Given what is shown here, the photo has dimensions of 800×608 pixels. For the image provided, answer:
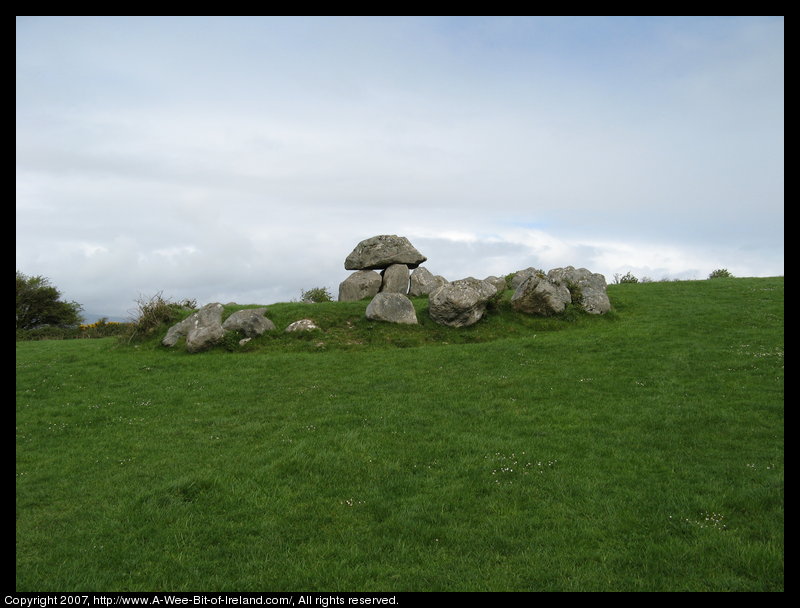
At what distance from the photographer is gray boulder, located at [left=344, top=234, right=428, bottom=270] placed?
43.4 m

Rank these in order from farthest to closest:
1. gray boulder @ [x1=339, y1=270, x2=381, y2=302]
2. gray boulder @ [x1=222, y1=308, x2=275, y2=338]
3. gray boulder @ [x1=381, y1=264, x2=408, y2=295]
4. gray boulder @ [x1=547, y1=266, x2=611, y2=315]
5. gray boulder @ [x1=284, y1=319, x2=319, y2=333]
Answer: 1. gray boulder @ [x1=381, y1=264, x2=408, y2=295]
2. gray boulder @ [x1=339, y1=270, x2=381, y2=302]
3. gray boulder @ [x1=547, y1=266, x2=611, y2=315]
4. gray boulder @ [x1=284, y1=319, x2=319, y2=333]
5. gray boulder @ [x1=222, y1=308, x2=275, y2=338]

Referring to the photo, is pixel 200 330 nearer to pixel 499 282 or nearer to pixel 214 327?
pixel 214 327

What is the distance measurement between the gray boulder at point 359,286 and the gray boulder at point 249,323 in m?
10.6

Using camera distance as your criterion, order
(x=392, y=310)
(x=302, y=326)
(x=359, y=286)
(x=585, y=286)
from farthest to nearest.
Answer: (x=359, y=286) < (x=585, y=286) < (x=392, y=310) < (x=302, y=326)

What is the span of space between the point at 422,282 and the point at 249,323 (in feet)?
54.9

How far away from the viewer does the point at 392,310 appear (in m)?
33.2

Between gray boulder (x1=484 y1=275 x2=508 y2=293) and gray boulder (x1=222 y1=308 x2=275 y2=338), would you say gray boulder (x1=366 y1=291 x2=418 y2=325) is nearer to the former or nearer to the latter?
gray boulder (x1=222 y1=308 x2=275 y2=338)

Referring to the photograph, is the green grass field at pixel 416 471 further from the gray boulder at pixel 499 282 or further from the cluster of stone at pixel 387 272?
the gray boulder at pixel 499 282

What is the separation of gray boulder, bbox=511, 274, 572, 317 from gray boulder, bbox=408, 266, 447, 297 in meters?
9.27

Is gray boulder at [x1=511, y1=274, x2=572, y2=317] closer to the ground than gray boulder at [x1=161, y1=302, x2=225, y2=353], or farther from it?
farther from it

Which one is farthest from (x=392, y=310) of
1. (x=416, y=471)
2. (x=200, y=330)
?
(x=416, y=471)

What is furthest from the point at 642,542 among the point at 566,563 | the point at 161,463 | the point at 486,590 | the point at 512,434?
the point at 161,463

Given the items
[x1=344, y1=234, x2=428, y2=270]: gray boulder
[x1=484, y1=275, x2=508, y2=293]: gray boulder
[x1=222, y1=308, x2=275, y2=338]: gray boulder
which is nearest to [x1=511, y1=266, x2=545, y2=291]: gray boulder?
[x1=484, y1=275, x2=508, y2=293]: gray boulder
